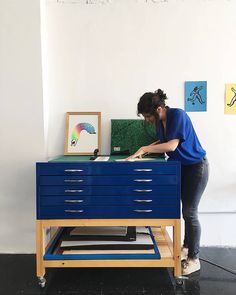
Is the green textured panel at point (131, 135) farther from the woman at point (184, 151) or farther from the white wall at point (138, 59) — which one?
the woman at point (184, 151)

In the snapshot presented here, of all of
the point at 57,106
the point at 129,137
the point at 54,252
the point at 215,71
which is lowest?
the point at 54,252

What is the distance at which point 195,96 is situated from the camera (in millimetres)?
2377

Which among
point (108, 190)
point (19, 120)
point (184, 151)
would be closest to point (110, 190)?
point (108, 190)

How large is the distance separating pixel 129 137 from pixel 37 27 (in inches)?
44.1

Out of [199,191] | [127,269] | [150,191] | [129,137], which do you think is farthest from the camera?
[129,137]

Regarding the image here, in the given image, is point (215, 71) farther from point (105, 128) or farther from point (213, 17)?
point (105, 128)

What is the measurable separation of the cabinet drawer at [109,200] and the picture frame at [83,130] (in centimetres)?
61

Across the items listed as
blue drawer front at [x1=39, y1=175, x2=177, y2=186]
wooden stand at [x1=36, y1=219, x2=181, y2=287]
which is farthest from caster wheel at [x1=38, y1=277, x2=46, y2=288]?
blue drawer front at [x1=39, y1=175, x2=177, y2=186]

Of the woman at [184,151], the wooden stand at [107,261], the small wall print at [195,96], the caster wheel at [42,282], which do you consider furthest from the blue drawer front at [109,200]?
the small wall print at [195,96]

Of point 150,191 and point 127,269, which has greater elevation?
point 150,191

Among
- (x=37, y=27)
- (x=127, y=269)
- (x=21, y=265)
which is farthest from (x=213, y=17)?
(x=21, y=265)

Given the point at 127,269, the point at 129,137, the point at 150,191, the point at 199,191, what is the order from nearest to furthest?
the point at 150,191 → the point at 199,191 → the point at 127,269 → the point at 129,137

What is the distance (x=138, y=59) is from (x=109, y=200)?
1.22 meters

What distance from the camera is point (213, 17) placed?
235 centimetres
